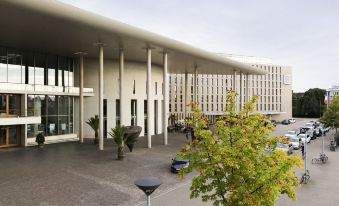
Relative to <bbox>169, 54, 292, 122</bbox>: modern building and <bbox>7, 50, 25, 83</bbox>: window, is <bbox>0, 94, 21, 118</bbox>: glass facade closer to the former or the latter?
<bbox>7, 50, 25, 83</bbox>: window

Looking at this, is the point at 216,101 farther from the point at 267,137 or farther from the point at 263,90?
the point at 267,137

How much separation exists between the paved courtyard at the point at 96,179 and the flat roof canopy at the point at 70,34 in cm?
990

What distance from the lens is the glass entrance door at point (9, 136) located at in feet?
87.9

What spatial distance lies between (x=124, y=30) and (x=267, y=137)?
53.3 feet

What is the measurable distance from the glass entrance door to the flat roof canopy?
8.02 metres

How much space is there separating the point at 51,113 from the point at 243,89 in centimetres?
5718

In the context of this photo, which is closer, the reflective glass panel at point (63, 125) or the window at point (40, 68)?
the window at point (40, 68)

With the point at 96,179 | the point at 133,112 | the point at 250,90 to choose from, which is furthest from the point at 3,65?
the point at 250,90

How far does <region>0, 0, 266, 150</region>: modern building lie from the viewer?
784 inches

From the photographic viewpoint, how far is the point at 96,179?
16.9 m

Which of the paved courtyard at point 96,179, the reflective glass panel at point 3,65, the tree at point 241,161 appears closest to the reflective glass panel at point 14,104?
A: the reflective glass panel at point 3,65

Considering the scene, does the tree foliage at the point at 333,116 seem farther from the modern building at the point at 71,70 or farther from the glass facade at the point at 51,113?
the glass facade at the point at 51,113

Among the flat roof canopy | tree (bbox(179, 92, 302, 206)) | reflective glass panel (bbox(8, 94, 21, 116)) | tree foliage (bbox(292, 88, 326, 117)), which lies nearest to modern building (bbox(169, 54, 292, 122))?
tree foliage (bbox(292, 88, 326, 117))

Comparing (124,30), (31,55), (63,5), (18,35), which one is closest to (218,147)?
(63,5)
